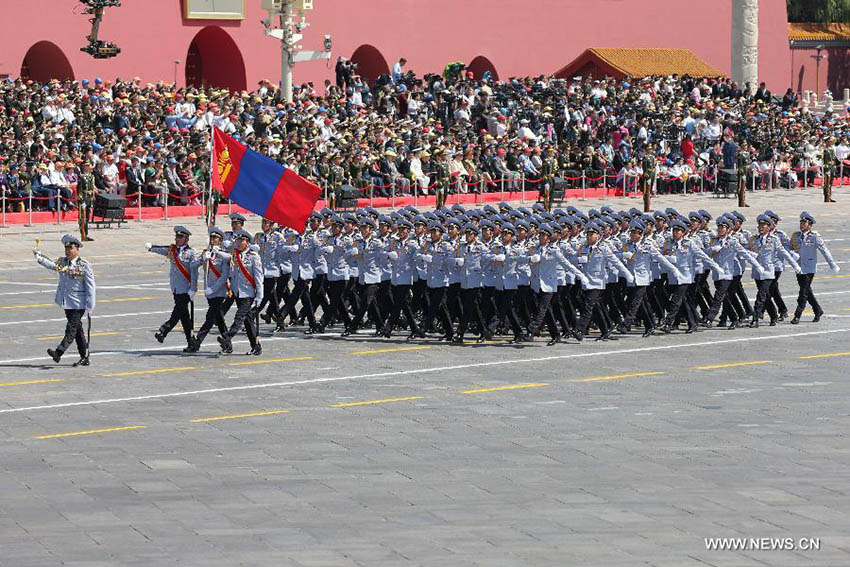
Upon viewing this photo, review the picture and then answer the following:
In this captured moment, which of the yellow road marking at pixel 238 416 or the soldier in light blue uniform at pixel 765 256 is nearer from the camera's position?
the yellow road marking at pixel 238 416

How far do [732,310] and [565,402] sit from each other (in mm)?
8124

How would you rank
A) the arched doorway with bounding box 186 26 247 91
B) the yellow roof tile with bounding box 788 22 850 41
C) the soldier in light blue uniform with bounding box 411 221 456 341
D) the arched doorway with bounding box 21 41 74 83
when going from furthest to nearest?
the yellow roof tile with bounding box 788 22 850 41 → the arched doorway with bounding box 186 26 247 91 → the arched doorway with bounding box 21 41 74 83 → the soldier in light blue uniform with bounding box 411 221 456 341

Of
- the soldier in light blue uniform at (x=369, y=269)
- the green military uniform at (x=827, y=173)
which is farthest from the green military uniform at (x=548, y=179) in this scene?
the soldier in light blue uniform at (x=369, y=269)

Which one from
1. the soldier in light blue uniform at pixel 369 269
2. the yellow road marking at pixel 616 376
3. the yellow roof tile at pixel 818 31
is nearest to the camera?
the yellow road marking at pixel 616 376

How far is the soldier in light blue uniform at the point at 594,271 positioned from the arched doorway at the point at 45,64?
2736 centimetres

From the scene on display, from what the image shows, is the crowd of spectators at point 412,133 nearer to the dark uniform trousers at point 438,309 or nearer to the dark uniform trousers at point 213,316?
the dark uniform trousers at point 438,309

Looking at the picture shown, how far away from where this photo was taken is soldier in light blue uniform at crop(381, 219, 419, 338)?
26047mm

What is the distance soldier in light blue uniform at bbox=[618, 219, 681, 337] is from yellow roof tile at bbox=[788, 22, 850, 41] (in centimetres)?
→ 5446

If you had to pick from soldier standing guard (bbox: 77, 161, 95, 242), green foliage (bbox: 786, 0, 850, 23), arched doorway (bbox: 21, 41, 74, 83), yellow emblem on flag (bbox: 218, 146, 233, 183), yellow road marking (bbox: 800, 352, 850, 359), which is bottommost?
yellow road marking (bbox: 800, 352, 850, 359)

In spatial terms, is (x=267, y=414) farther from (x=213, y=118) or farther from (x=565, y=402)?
(x=213, y=118)

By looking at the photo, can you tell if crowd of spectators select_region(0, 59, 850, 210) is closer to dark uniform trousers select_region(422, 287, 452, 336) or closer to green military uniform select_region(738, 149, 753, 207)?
green military uniform select_region(738, 149, 753, 207)

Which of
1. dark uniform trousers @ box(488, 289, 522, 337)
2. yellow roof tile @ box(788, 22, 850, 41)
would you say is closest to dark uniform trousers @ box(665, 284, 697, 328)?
dark uniform trousers @ box(488, 289, 522, 337)

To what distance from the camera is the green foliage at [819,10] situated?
3300 inches

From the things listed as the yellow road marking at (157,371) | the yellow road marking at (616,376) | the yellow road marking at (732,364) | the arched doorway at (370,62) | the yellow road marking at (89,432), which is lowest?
the yellow road marking at (89,432)
